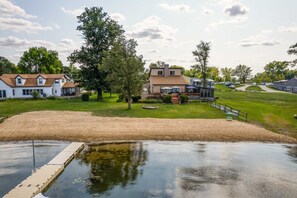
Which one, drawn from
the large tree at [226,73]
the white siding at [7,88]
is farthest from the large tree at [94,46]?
the large tree at [226,73]

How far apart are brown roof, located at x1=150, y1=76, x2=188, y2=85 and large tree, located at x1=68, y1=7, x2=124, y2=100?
1144 cm

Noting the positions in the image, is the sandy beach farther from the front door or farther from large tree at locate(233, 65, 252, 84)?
large tree at locate(233, 65, 252, 84)

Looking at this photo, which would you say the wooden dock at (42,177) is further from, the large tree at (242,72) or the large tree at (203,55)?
the large tree at (242,72)

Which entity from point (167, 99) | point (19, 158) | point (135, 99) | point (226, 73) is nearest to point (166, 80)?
point (167, 99)

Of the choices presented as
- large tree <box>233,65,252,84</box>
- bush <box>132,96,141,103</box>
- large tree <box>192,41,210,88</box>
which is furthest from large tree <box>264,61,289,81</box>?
bush <box>132,96,141,103</box>

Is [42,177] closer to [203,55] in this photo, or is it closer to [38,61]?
[203,55]

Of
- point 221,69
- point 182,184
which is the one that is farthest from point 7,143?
point 221,69

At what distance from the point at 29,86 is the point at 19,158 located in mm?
45969

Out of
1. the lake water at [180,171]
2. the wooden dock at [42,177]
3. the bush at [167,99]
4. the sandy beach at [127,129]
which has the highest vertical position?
the bush at [167,99]

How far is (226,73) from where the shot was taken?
164625mm

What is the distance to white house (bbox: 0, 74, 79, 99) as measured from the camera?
57.4m

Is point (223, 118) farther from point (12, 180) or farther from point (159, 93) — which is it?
point (12, 180)

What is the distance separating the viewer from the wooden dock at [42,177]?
1244 cm

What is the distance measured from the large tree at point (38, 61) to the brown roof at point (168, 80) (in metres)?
47.9
